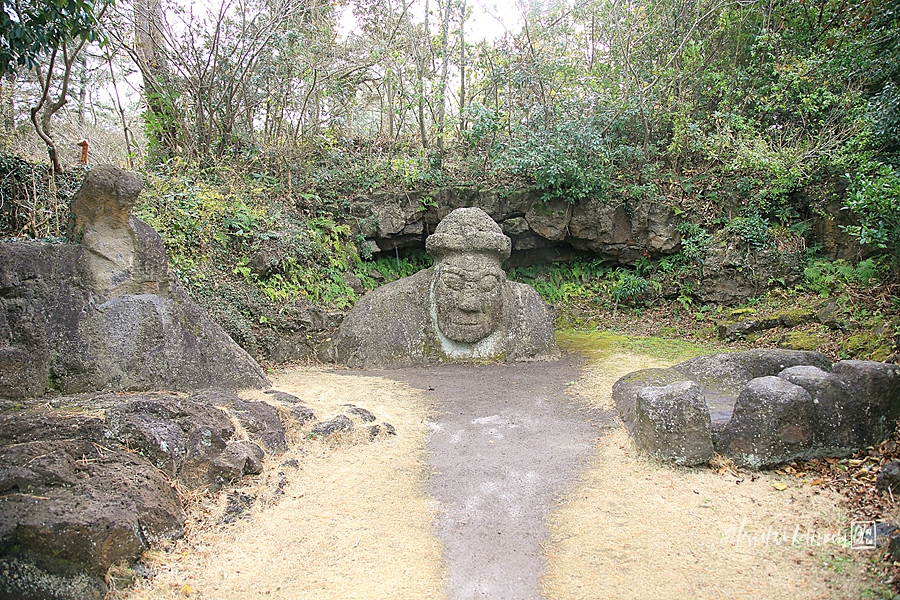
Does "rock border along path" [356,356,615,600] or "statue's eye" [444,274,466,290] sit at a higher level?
"statue's eye" [444,274,466,290]

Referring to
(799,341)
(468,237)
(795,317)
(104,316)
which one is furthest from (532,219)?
(104,316)

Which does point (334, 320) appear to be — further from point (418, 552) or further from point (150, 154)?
point (418, 552)

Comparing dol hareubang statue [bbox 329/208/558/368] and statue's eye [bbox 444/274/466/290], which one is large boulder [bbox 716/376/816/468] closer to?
dol hareubang statue [bbox 329/208/558/368]

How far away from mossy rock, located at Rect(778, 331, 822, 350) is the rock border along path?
10.3 feet

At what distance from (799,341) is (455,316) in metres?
4.76

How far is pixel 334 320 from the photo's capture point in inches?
328

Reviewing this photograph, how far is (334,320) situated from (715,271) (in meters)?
7.23

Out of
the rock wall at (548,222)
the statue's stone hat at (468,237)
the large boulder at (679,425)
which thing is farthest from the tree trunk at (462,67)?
the large boulder at (679,425)

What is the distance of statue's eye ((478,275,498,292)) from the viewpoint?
24.4 ft

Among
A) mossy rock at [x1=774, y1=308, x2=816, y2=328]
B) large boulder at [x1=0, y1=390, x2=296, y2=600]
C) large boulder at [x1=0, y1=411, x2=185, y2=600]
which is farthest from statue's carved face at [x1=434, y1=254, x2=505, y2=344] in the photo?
large boulder at [x1=0, y1=411, x2=185, y2=600]

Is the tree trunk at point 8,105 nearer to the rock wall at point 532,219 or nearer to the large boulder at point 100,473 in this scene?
the rock wall at point 532,219

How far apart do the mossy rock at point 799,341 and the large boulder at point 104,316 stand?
6.88 metres

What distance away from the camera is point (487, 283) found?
746 cm

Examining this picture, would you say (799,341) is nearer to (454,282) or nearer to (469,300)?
(469,300)
